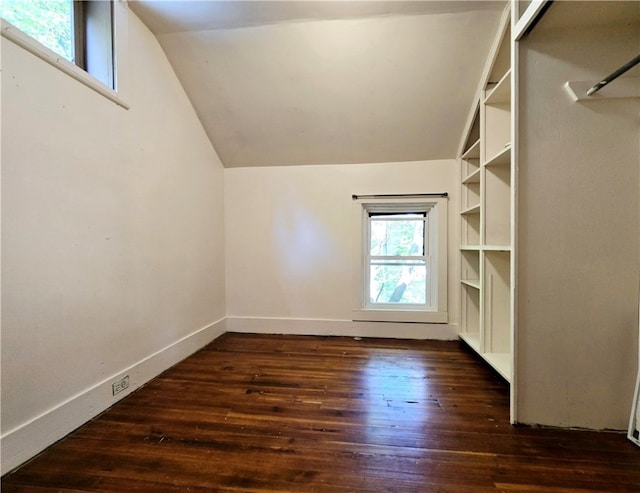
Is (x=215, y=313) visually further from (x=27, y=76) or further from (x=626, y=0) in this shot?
(x=626, y=0)

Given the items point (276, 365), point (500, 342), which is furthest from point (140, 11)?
point (500, 342)

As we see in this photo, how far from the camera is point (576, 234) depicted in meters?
1.38

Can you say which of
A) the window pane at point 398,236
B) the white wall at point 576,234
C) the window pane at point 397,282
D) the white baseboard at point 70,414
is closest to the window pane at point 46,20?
the white baseboard at point 70,414

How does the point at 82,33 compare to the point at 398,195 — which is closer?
the point at 82,33

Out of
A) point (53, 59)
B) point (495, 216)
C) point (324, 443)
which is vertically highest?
point (53, 59)

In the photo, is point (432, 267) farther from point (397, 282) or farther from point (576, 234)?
point (576, 234)

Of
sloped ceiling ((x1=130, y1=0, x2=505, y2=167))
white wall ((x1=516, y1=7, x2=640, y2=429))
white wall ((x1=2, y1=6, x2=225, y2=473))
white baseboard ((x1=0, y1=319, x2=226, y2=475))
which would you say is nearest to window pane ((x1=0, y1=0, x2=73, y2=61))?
white wall ((x1=2, y1=6, x2=225, y2=473))

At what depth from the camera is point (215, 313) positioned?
112 inches

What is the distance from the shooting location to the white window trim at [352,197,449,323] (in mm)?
2783

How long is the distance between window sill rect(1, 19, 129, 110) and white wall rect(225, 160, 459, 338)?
1492mm

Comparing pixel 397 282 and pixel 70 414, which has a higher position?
pixel 397 282

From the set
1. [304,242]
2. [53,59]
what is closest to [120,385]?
[53,59]

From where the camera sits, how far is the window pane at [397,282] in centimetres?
295

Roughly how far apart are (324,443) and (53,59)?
2227 millimetres
